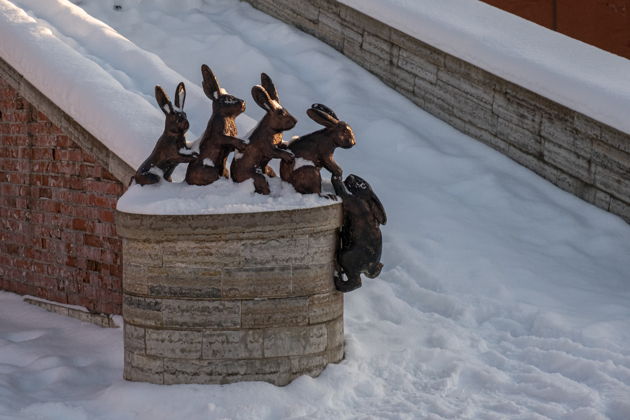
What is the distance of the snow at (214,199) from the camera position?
452 cm

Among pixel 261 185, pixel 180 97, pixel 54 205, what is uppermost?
pixel 180 97

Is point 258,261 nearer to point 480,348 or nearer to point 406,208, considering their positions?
point 480,348

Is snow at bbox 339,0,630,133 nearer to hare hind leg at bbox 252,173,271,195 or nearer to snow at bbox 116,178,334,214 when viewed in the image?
snow at bbox 116,178,334,214

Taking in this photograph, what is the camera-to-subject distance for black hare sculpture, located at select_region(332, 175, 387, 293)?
4812mm

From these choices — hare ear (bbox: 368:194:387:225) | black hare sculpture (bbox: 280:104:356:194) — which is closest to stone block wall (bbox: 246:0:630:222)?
hare ear (bbox: 368:194:387:225)

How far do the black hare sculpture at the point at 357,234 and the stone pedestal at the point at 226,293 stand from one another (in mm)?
145

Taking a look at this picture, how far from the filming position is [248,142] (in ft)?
15.5

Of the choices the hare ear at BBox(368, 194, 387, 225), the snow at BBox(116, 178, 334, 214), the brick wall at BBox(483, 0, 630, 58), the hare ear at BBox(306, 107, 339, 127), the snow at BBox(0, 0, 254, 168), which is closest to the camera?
the snow at BBox(116, 178, 334, 214)

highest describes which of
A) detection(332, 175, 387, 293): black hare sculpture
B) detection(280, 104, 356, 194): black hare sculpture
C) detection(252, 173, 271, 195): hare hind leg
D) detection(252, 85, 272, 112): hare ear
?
detection(252, 85, 272, 112): hare ear

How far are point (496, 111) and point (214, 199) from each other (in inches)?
123

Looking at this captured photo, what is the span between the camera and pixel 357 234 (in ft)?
15.9

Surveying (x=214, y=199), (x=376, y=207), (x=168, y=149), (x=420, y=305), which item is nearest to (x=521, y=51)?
(x=420, y=305)

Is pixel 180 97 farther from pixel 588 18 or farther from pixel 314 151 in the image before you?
pixel 588 18

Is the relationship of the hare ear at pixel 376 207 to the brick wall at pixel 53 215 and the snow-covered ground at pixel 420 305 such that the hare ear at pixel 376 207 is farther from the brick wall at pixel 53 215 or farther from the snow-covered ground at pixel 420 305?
the brick wall at pixel 53 215
